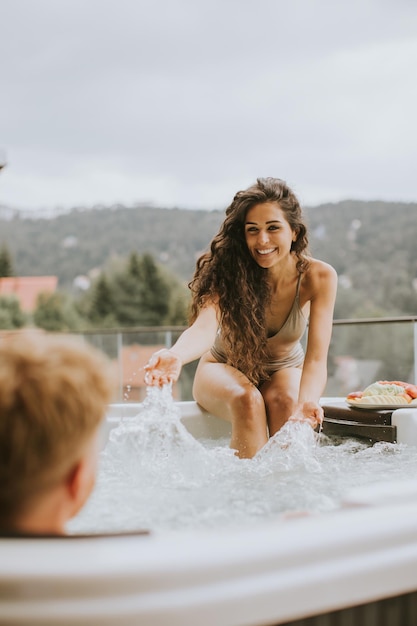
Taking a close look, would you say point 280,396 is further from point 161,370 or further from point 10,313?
point 10,313

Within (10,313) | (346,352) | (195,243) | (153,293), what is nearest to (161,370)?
(346,352)

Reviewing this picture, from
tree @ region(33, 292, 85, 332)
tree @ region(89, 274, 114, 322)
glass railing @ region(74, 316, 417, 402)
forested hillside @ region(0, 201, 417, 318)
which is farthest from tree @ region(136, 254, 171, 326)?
glass railing @ region(74, 316, 417, 402)

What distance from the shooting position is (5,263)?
2072 centimetres

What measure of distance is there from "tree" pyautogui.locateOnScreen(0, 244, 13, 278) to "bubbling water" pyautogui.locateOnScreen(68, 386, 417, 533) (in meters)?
19.2

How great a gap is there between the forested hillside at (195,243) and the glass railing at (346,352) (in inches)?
517

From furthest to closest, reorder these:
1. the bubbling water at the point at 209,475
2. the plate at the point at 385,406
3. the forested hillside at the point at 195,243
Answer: the forested hillside at the point at 195,243
the plate at the point at 385,406
the bubbling water at the point at 209,475

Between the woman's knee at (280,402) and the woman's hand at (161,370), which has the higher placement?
the woman's hand at (161,370)

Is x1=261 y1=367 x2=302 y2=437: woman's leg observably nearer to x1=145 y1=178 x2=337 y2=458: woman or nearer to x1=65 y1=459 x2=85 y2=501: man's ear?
x1=145 y1=178 x2=337 y2=458: woman

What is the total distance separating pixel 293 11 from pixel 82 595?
685 inches

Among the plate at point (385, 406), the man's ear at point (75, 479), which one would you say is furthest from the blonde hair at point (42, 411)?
the plate at point (385, 406)

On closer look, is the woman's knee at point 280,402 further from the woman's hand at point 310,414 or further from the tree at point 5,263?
the tree at point 5,263

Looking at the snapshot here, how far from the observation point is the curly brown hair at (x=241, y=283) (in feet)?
7.89

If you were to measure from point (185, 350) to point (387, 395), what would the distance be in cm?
81

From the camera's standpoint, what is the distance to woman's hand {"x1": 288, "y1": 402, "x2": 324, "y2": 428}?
2002 millimetres
